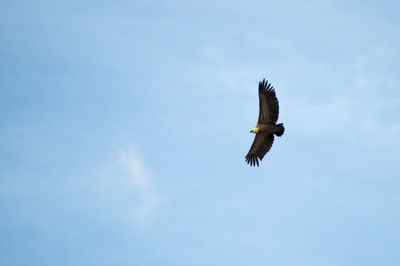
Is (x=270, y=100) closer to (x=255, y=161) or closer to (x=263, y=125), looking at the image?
(x=263, y=125)

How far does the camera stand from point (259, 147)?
48.5m

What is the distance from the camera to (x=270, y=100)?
45.7 metres

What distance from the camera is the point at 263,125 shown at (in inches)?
1828

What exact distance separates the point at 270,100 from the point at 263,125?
6.15 feet

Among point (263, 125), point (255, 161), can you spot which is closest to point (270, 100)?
point (263, 125)

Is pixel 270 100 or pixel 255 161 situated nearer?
pixel 270 100

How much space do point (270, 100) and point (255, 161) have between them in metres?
5.21

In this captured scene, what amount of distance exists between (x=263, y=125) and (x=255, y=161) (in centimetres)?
340

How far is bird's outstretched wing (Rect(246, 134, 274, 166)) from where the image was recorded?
157ft

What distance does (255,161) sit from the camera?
48656 mm

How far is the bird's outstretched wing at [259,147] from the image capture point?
4778cm
